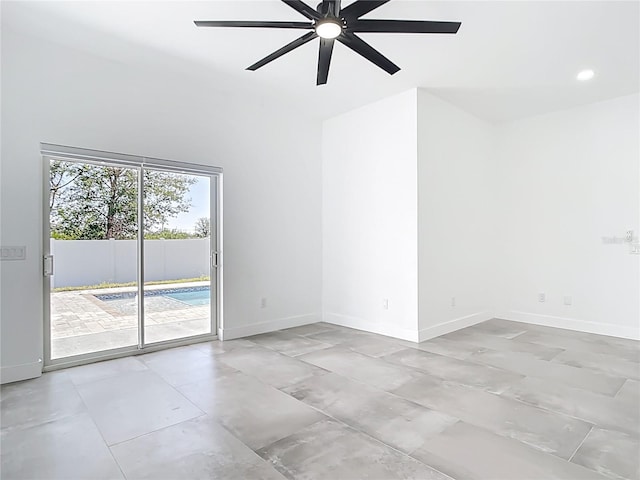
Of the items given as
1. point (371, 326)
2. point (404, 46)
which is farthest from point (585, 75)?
point (371, 326)

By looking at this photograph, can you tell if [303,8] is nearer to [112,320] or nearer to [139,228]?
[139,228]

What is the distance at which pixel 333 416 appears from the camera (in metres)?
2.66

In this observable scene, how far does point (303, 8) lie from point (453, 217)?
3.51 m

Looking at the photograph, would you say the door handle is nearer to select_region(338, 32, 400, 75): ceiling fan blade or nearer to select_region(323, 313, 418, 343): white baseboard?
select_region(338, 32, 400, 75): ceiling fan blade

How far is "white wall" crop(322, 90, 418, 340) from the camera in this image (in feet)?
15.4

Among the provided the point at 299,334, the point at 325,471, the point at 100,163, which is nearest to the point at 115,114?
the point at 100,163

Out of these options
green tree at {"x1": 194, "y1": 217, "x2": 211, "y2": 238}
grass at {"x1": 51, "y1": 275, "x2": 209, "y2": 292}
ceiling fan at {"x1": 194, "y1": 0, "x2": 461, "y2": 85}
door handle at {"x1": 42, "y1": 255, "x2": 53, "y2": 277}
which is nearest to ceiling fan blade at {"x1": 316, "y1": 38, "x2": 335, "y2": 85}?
ceiling fan at {"x1": 194, "y1": 0, "x2": 461, "y2": 85}

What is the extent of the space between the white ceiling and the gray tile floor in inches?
118

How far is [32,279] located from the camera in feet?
11.2

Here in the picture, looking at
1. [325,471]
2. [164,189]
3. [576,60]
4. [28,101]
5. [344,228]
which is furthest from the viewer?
[344,228]

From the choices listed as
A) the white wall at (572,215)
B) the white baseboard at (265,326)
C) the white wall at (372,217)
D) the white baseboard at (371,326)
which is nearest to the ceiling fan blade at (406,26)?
the white wall at (372,217)

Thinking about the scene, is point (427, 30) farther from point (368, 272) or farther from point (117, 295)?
point (117, 295)

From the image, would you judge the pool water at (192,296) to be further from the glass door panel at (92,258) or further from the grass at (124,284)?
the glass door panel at (92,258)

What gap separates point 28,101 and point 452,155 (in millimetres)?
4660
